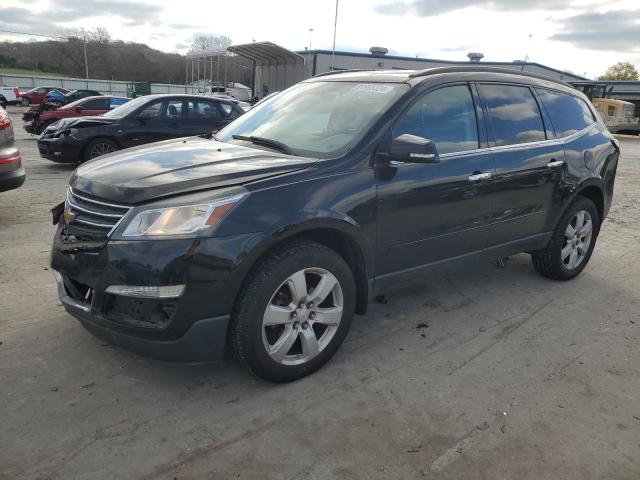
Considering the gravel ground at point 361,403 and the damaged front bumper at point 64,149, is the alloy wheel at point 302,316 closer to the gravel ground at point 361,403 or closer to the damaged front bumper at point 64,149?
the gravel ground at point 361,403

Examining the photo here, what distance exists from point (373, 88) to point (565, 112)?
2147 millimetres

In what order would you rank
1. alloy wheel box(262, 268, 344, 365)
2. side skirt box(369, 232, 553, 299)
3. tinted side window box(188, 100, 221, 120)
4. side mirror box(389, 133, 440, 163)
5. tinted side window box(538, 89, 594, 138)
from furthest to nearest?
tinted side window box(188, 100, 221, 120), tinted side window box(538, 89, 594, 138), side skirt box(369, 232, 553, 299), side mirror box(389, 133, 440, 163), alloy wheel box(262, 268, 344, 365)

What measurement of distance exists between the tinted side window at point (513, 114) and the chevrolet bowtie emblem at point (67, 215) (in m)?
2.96

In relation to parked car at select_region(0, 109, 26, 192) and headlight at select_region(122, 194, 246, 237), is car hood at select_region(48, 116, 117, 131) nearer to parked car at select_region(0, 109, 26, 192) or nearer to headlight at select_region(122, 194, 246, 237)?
parked car at select_region(0, 109, 26, 192)

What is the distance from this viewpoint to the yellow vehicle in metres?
30.5

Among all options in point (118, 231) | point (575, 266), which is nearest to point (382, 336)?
point (118, 231)

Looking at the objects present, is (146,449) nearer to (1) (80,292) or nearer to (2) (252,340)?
(2) (252,340)

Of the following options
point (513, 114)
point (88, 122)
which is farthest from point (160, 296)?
point (88, 122)

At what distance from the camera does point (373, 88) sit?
371 centimetres

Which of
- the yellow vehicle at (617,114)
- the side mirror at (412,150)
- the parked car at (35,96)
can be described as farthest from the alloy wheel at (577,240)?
the parked car at (35,96)

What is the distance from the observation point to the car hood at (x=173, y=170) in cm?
276

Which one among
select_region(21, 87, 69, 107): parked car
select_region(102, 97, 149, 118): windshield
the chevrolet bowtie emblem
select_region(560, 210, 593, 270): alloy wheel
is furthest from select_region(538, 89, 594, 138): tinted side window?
select_region(21, 87, 69, 107): parked car

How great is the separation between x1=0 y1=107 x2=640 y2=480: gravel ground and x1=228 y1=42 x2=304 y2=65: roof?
101ft

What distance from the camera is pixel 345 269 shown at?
3.12 metres
